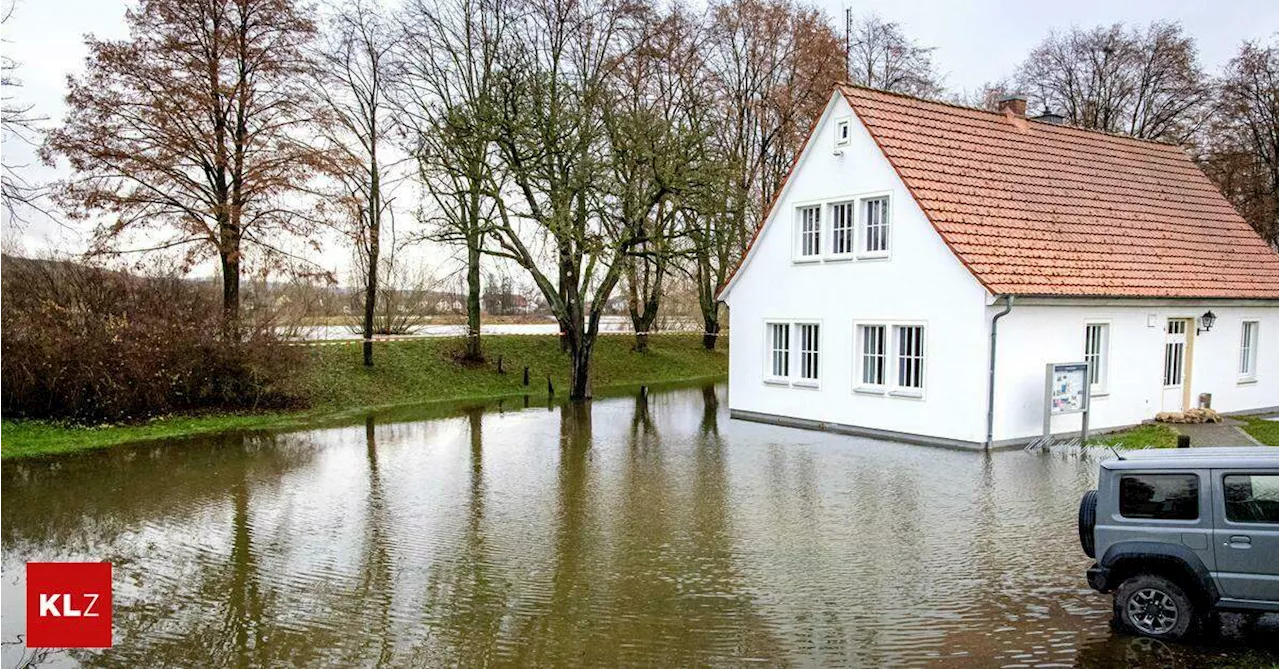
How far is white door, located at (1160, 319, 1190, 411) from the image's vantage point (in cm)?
1909

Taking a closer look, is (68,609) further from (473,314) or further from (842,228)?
(473,314)

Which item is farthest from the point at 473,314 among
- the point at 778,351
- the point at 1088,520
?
the point at 1088,520

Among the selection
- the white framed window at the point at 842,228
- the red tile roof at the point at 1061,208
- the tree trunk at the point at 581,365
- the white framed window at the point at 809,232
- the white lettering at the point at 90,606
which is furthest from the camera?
the tree trunk at the point at 581,365

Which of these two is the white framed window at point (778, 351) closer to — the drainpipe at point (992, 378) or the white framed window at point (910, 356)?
the white framed window at point (910, 356)

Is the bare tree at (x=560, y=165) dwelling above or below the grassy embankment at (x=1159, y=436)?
above

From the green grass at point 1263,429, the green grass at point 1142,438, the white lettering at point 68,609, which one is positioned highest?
the green grass at point 1263,429

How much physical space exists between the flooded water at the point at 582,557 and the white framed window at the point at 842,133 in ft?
22.0

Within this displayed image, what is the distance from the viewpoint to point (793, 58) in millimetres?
34469

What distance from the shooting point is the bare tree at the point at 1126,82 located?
3544cm

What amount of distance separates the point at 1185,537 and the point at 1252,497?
1.92ft

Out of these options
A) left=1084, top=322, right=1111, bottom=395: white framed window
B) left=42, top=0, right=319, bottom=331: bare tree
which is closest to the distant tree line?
left=42, top=0, right=319, bottom=331: bare tree

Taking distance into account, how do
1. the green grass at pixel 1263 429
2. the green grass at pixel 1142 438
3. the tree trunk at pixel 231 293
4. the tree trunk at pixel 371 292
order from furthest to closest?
the tree trunk at pixel 371 292
the tree trunk at pixel 231 293
the green grass at pixel 1263 429
the green grass at pixel 1142 438

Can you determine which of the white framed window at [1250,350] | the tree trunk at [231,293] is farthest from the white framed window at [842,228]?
the tree trunk at [231,293]

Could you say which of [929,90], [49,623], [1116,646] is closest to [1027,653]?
[1116,646]
